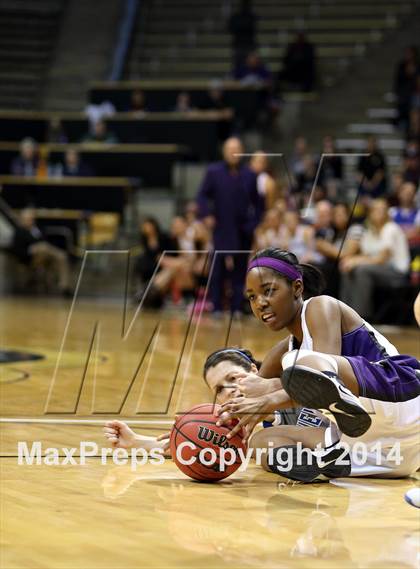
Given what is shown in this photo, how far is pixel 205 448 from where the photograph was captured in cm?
436

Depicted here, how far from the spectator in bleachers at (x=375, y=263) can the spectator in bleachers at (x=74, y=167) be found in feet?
22.4

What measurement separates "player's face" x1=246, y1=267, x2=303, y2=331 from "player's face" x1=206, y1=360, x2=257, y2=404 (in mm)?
426

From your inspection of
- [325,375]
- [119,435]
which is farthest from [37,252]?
[325,375]

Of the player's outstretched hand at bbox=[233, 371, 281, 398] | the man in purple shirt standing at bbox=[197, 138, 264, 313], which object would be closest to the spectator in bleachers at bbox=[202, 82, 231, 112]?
the man in purple shirt standing at bbox=[197, 138, 264, 313]

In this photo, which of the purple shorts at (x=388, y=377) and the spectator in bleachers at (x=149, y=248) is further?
the spectator in bleachers at (x=149, y=248)

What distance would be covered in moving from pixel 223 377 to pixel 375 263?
7.51 meters

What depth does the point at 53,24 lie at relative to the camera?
24.5 m

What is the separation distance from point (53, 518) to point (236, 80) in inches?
660

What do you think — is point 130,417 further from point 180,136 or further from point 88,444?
point 180,136

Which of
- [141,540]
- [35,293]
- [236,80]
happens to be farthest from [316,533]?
[236,80]

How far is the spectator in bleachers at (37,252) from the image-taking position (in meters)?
17.0

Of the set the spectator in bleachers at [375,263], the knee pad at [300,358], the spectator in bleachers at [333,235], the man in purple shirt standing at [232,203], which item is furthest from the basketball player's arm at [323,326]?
the man in purple shirt standing at [232,203]

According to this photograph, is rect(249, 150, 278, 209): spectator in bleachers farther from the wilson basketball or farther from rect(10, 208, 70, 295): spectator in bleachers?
the wilson basketball

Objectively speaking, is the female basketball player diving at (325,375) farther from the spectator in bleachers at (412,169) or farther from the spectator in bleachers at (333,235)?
the spectator in bleachers at (412,169)
